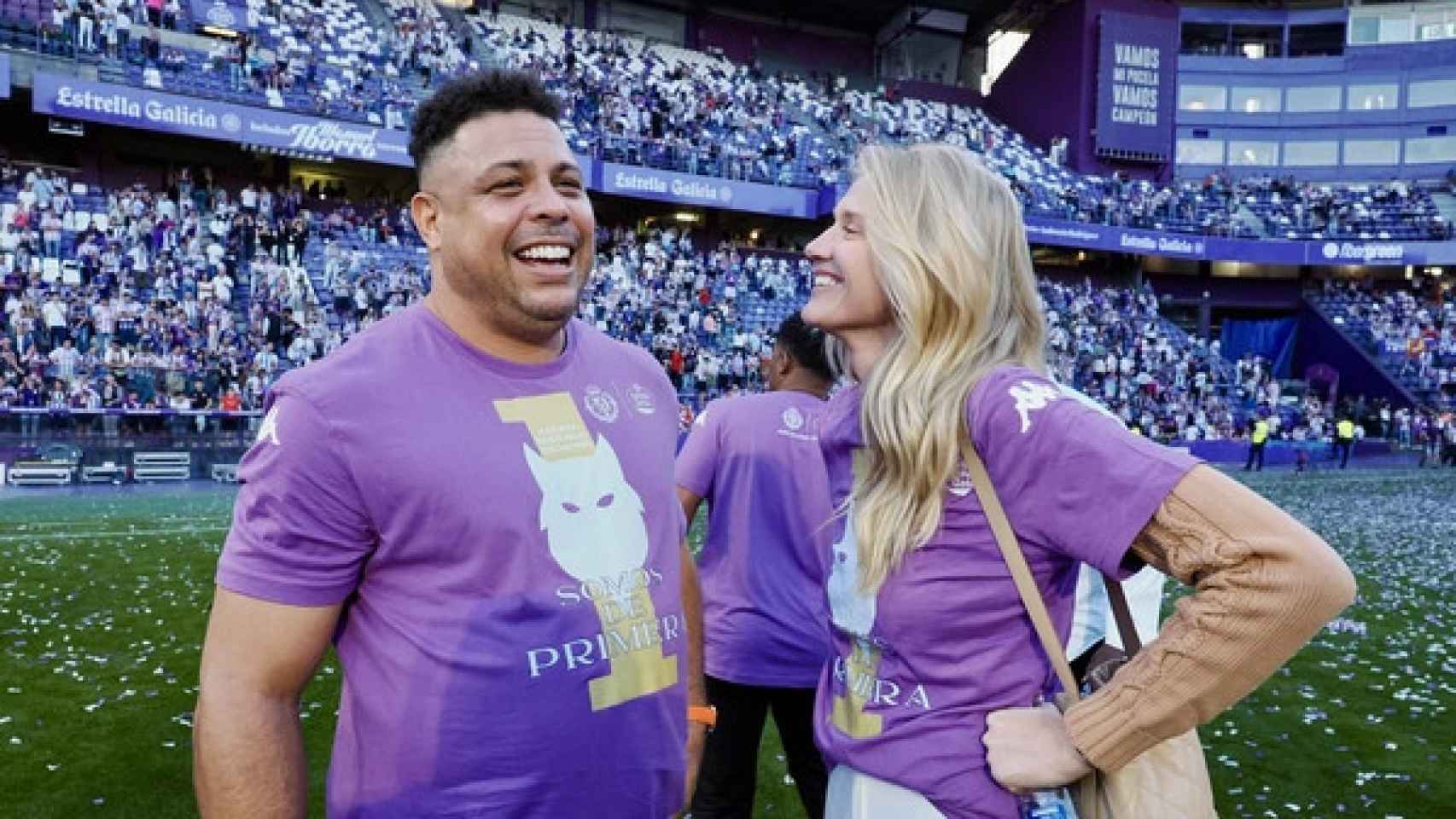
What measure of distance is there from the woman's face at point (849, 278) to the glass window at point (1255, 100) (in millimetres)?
57772

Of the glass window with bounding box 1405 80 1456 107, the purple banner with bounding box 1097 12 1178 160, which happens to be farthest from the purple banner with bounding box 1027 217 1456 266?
the glass window with bounding box 1405 80 1456 107

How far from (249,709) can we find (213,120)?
90.5ft

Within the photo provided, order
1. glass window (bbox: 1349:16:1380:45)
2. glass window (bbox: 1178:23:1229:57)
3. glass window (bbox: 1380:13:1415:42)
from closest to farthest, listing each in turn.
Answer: glass window (bbox: 1380:13:1415:42)
glass window (bbox: 1349:16:1380:45)
glass window (bbox: 1178:23:1229:57)

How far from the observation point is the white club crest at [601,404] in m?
2.28

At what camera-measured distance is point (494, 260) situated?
217cm

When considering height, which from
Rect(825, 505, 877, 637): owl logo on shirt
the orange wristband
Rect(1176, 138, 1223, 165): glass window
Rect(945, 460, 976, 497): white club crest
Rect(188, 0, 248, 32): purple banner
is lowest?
the orange wristband

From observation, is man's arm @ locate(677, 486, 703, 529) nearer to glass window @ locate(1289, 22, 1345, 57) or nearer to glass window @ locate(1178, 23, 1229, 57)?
glass window @ locate(1178, 23, 1229, 57)

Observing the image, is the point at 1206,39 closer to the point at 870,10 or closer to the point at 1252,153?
the point at 1252,153

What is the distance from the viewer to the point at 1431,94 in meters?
50.4

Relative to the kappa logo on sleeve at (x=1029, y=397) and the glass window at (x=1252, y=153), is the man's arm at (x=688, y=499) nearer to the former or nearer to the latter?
the kappa logo on sleeve at (x=1029, y=397)

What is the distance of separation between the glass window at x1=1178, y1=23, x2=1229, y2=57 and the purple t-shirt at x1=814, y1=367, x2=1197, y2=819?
192ft

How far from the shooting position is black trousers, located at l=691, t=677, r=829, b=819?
3.51m

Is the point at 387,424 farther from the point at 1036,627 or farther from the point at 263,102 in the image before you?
the point at 263,102

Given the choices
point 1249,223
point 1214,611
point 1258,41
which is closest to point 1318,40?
point 1258,41
